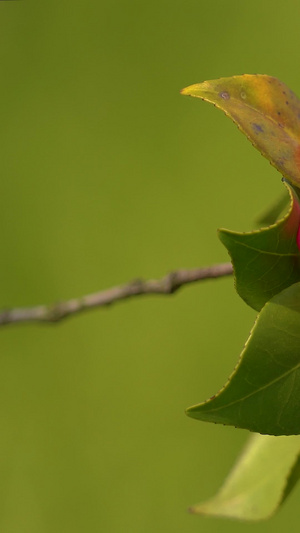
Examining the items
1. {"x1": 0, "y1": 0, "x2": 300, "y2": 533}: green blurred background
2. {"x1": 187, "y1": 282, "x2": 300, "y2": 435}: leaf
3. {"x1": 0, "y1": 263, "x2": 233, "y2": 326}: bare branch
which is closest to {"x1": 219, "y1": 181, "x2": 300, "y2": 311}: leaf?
{"x1": 187, "y1": 282, "x2": 300, "y2": 435}: leaf

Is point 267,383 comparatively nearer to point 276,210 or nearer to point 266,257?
point 266,257

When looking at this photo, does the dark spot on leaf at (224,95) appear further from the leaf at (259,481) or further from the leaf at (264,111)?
the leaf at (259,481)

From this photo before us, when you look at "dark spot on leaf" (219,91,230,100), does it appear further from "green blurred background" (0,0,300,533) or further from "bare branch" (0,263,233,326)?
"green blurred background" (0,0,300,533)

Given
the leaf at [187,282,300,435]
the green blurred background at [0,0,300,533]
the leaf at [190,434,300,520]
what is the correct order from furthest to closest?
the green blurred background at [0,0,300,533] → the leaf at [190,434,300,520] → the leaf at [187,282,300,435]

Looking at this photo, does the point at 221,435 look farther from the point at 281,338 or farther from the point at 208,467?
the point at 281,338

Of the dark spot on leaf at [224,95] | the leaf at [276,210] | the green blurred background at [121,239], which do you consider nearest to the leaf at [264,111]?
the dark spot on leaf at [224,95]
